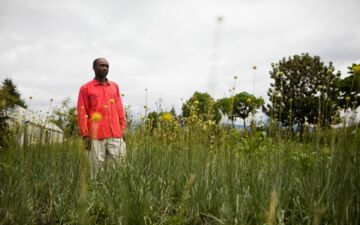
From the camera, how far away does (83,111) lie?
414 cm

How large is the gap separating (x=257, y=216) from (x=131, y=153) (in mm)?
1782

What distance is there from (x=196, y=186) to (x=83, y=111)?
2.33 meters

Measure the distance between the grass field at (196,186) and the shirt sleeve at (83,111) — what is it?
53cm

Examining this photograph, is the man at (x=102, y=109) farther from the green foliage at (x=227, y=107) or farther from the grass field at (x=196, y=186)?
the green foliage at (x=227, y=107)

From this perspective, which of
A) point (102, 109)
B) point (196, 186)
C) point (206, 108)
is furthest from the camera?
point (206, 108)

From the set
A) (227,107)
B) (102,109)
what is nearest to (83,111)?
(102,109)

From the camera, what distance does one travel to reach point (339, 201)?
172 centimetres

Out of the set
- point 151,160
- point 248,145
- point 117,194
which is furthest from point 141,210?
point 248,145

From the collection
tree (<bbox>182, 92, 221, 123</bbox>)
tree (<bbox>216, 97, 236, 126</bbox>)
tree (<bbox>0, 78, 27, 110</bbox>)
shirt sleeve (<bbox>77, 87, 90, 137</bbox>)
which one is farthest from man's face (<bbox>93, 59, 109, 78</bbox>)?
tree (<bbox>216, 97, 236, 126</bbox>)

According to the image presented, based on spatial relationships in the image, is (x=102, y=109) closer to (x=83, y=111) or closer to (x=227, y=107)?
(x=83, y=111)

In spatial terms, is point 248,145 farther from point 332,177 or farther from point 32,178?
point 32,178

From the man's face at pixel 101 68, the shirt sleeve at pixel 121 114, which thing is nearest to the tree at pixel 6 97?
the man's face at pixel 101 68

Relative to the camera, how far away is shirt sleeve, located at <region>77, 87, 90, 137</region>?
403 cm

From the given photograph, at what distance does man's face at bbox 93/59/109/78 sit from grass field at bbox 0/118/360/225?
4.52 ft
